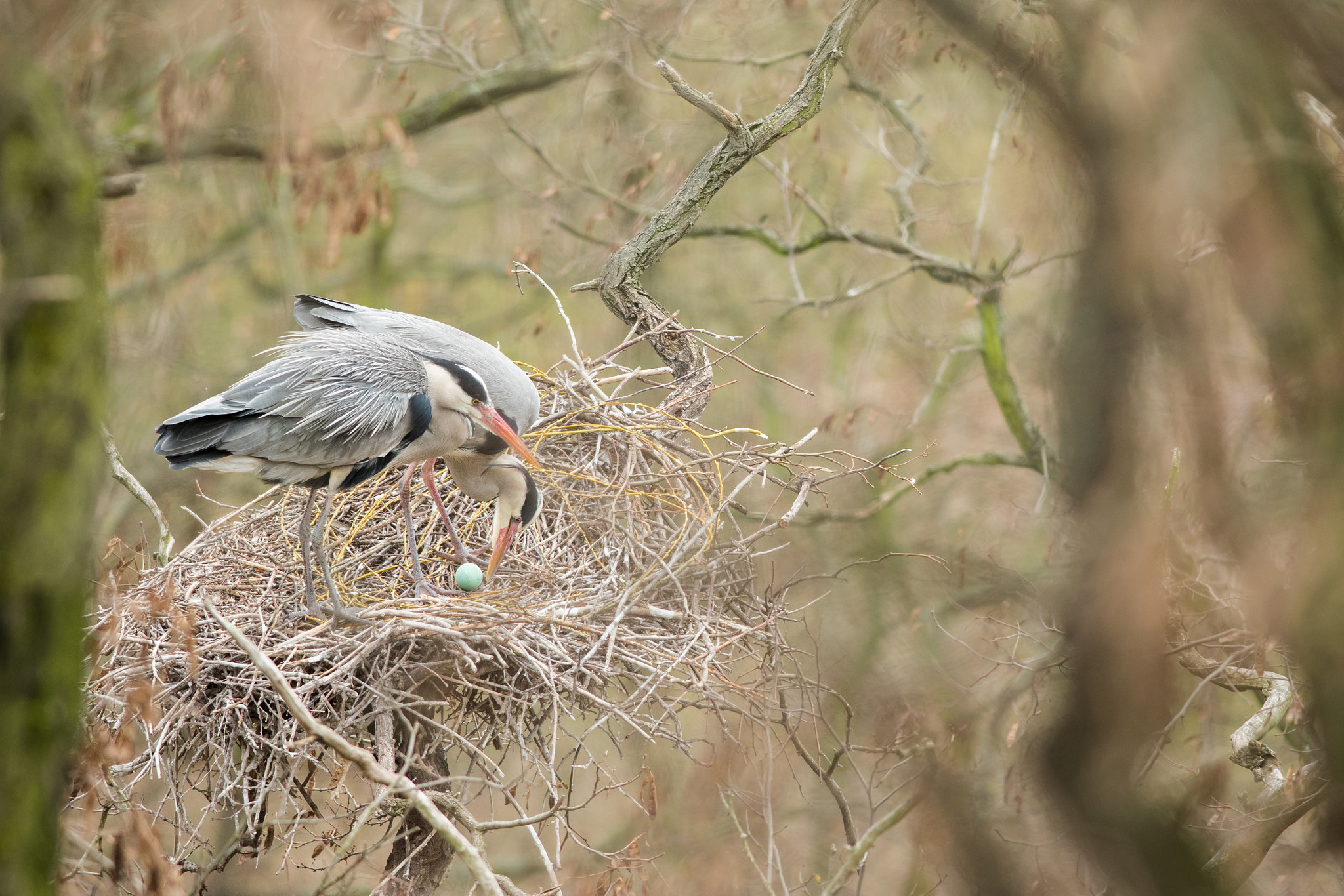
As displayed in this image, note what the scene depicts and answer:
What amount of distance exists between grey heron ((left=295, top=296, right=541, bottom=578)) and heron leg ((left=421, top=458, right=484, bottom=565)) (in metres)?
0.13

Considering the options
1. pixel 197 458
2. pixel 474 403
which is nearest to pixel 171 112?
pixel 197 458

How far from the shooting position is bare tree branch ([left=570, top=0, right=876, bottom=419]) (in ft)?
12.8

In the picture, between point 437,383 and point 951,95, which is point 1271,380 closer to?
point 437,383

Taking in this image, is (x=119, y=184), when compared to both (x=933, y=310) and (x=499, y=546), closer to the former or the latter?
(x=499, y=546)

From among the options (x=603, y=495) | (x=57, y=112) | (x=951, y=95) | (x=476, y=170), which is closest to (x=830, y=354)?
(x=951, y=95)

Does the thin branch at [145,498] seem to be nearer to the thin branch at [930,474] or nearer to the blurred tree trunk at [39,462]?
the blurred tree trunk at [39,462]

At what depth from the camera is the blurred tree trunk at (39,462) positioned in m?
1.36

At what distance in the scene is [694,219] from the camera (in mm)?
4195

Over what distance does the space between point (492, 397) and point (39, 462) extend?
10.2 feet

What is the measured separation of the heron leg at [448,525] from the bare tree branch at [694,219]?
110cm

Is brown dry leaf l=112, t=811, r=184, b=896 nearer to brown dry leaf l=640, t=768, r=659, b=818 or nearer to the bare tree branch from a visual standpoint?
brown dry leaf l=640, t=768, r=659, b=818

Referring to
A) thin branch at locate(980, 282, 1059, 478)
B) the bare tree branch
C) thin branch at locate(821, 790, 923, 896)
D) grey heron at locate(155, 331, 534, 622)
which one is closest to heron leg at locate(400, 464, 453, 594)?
grey heron at locate(155, 331, 534, 622)

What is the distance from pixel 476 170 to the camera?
1005cm

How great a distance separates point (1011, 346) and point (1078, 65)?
6918mm
